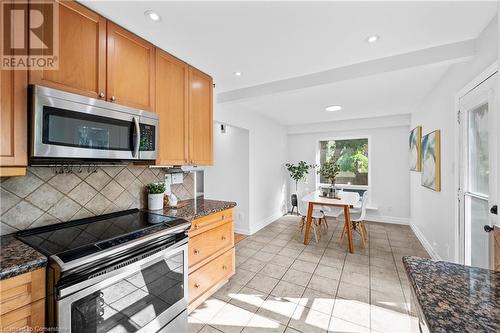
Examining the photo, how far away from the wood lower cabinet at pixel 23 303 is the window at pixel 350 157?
558 centimetres

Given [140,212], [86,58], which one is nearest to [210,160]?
[140,212]

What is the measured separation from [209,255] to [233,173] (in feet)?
7.59

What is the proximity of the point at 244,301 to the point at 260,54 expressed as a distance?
2.51 m

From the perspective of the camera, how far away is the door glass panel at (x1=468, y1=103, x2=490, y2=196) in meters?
1.80

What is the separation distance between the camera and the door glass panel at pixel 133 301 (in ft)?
3.80

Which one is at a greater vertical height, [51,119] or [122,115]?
[122,115]

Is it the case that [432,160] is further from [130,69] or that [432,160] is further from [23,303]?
[23,303]

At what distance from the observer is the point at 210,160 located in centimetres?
260

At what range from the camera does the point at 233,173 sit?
4324mm

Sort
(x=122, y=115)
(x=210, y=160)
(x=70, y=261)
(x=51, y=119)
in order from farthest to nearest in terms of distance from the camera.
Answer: (x=210, y=160) < (x=122, y=115) < (x=51, y=119) < (x=70, y=261)

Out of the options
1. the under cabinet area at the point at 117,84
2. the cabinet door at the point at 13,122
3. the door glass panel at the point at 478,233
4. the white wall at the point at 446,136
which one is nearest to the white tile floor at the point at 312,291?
the white wall at the point at 446,136

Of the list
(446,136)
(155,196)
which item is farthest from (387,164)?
(155,196)

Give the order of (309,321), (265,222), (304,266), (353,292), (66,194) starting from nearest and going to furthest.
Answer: (66,194), (309,321), (353,292), (304,266), (265,222)

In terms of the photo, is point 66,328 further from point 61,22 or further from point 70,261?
point 61,22
